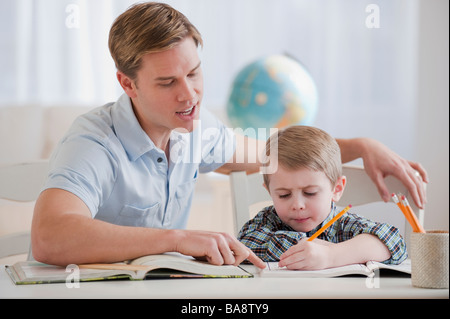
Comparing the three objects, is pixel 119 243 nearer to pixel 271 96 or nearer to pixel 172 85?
pixel 172 85

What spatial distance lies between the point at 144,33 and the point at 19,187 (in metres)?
0.48

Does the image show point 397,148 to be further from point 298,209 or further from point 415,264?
point 415,264

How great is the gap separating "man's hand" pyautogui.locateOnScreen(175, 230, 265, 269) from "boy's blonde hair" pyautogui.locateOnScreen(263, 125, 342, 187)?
0.87 feet

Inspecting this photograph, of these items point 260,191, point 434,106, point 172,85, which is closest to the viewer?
point 172,85

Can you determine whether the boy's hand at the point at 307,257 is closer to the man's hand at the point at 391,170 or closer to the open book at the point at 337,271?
the open book at the point at 337,271

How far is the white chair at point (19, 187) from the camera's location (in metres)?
1.39

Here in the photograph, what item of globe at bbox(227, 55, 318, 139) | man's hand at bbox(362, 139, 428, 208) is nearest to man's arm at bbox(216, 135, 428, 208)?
man's hand at bbox(362, 139, 428, 208)

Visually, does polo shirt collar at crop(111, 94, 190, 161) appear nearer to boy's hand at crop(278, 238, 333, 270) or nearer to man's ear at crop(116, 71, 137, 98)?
man's ear at crop(116, 71, 137, 98)

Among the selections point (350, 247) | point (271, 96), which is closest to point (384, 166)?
point (350, 247)

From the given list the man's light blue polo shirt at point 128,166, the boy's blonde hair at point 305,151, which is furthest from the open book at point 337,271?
the man's light blue polo shirt at point 128,166

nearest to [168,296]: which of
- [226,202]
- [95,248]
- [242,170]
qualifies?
[95,248]

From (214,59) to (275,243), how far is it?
287cm

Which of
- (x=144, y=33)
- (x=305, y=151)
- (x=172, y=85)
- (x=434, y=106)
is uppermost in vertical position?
(x=144, y=33)

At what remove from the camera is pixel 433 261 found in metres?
0.80
